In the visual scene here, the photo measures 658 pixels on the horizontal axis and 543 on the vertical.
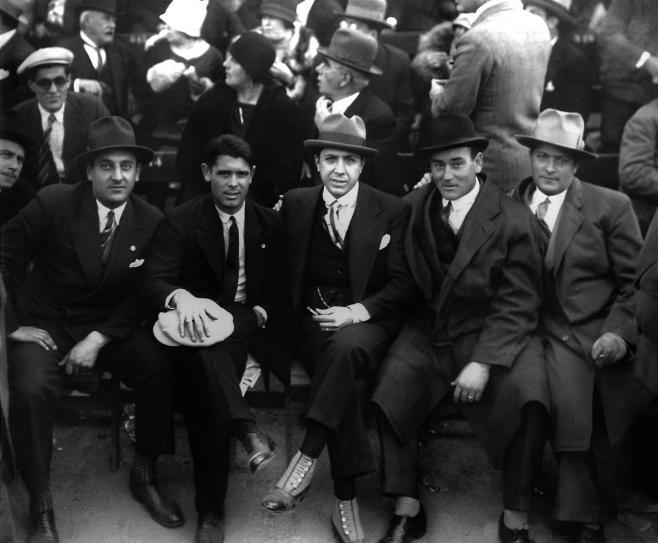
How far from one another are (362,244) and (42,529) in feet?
6.21

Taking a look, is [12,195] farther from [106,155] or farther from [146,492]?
[146,492]

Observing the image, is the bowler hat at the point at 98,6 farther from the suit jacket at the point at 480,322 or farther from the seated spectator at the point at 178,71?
the suit jacket at the point at 480,322

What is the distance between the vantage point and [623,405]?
15.2 ft

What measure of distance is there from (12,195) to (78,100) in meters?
0.72

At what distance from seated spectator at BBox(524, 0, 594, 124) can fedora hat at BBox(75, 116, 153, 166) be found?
90.4 inches

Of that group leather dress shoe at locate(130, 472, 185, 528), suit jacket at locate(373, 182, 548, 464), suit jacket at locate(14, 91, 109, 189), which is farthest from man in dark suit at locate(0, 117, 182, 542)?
suit jacket at locate(373, 182, 548, 464)

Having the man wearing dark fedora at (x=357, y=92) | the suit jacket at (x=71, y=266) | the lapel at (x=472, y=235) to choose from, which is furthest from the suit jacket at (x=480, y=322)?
the suit jacket at (x=71, y=266)

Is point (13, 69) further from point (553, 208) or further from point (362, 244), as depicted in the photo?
point (553, 208)


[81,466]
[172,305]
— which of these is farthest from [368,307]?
[81,466]

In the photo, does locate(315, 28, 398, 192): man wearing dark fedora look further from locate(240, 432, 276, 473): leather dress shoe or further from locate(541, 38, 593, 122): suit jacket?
locate(240, 432, 276, 473): leather dress shoe

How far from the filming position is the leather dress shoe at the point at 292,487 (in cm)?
443

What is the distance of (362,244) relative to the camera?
4930mm

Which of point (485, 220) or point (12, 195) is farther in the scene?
point (12, 195)

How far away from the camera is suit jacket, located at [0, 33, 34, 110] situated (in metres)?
5.43
